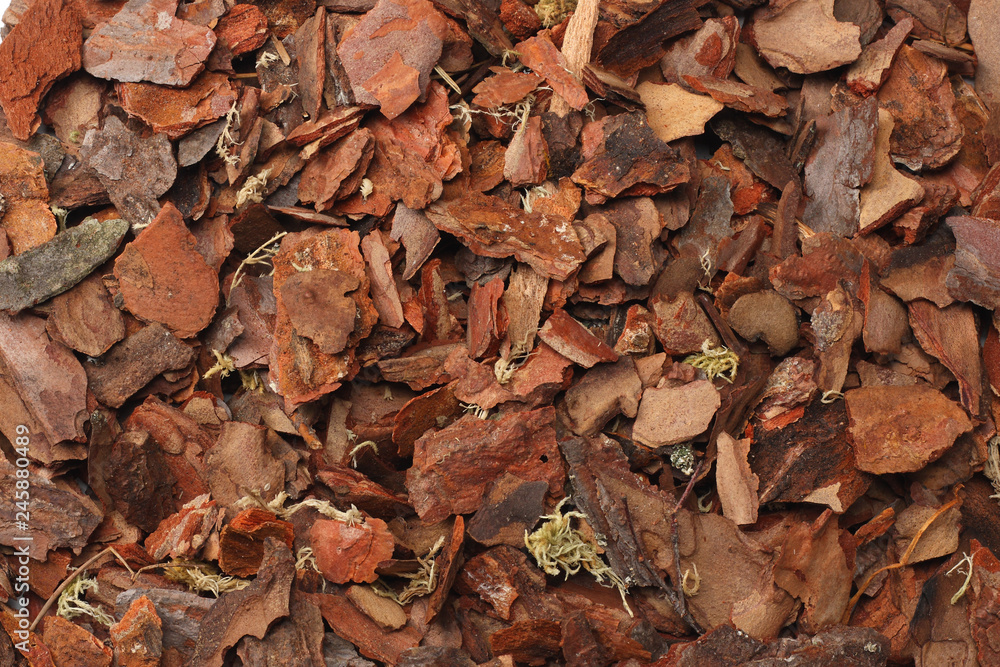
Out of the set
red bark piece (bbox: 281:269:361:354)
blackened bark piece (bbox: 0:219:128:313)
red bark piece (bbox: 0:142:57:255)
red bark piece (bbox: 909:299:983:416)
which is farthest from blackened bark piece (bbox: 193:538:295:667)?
red bark piece (bbox: 909:299:983:416)

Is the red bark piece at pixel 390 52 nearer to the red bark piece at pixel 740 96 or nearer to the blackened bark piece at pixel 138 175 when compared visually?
the blackened bark piece at pixel 138 175

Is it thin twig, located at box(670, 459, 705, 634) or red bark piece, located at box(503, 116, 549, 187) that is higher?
red bark piece, located at box(503, 116, 549, 187)

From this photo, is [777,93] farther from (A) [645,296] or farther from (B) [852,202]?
(A) [645,296]

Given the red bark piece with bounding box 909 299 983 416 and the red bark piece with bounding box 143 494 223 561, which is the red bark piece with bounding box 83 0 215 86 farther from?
the red bark piece with bounding box 909 299 983 416

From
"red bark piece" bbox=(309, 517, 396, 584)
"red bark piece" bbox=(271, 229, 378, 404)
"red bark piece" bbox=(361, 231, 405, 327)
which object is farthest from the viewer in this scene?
"red bark piece" bbox=(361, 231, 405, 327)

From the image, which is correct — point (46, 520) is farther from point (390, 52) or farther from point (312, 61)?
point (390, 52)

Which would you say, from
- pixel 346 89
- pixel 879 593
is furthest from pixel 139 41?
pixel 879 593
